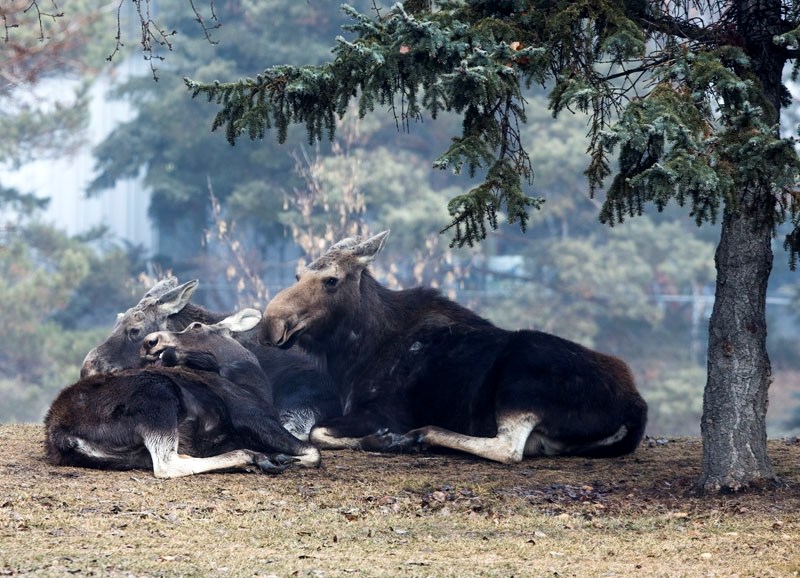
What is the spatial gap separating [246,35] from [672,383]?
13.9 m

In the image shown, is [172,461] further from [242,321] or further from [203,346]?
[242,321]

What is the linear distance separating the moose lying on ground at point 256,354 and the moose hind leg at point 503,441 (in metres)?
1.67

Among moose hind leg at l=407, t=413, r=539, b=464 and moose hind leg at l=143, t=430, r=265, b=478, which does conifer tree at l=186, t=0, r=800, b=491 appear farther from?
moose hind leg at l=143, t=430, r=265, b=478

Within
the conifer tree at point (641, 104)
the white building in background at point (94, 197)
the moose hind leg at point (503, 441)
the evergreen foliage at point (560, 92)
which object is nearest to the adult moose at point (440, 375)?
the moose hind leg at point (503, 441)

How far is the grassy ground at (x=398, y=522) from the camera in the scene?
20.0 ft

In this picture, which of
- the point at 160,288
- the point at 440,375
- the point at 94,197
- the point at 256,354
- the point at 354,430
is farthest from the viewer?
the point at 94,197

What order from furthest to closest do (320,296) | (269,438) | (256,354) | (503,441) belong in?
(256,354), (320,296), (503,441), (269,438)

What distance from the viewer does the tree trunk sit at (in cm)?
791

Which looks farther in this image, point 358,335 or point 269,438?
point 358,335

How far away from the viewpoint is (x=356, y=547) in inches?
259

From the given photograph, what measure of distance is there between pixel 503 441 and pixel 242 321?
8.99 ft

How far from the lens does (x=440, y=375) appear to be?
33.2 feet

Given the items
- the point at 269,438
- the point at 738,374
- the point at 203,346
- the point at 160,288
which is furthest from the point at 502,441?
the point at 160,288

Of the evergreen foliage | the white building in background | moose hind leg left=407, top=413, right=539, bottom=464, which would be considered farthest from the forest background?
the evergreen foliage
